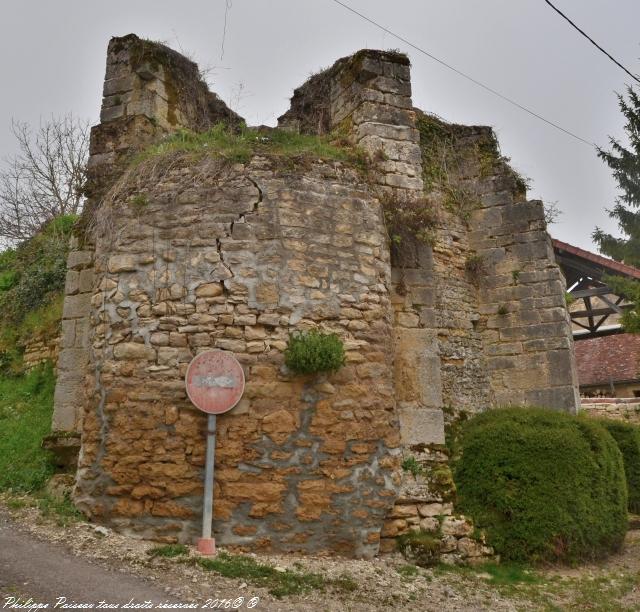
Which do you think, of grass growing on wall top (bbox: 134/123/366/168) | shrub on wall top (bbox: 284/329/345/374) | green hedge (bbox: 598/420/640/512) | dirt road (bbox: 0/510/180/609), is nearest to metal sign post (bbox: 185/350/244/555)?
shrub on wall top (bbox: 284/329/345/374)

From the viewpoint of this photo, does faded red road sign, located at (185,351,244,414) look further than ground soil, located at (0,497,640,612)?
Yes

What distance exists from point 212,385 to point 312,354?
914 mm

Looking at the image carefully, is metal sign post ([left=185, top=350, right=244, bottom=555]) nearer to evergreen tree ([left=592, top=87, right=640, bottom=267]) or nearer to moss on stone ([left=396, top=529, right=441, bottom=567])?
moss on stone ([left=396, top=529, right=441, bottom=567])

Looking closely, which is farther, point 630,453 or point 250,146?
point 630,453

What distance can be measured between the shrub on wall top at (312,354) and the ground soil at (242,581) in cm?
162

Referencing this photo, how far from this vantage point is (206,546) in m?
5.22

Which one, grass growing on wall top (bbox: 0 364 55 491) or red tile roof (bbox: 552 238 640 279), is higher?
red tile roof (bbox: 552 238 640 279)

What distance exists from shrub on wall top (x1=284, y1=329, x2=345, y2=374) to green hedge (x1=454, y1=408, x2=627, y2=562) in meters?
2.17

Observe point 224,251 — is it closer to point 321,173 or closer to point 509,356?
point 321,173

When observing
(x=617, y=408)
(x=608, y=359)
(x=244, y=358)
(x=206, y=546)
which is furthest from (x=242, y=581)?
(x=608, y=359)

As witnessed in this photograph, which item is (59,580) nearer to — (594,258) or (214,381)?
(214,381)

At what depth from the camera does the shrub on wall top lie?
18.7 feet

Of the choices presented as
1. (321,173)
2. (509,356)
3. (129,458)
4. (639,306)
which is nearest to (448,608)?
(129,458)

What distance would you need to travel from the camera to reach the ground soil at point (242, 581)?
172 inches
